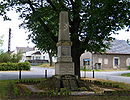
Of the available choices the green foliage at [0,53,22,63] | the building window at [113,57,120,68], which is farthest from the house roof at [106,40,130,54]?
the green foliage at [0,53,22,63]

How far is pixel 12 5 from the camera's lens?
1688cm

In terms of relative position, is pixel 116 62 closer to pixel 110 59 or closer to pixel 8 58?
pixel 110 59

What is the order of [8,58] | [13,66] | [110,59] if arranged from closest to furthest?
[13,66]
[8,58]
[110,59]

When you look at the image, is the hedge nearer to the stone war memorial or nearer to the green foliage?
the green foliage

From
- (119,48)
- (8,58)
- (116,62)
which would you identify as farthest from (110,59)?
(8,58)

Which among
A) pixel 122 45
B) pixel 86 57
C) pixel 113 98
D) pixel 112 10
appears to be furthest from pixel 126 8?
pixel 122 45

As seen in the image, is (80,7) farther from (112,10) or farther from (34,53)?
(34,53)

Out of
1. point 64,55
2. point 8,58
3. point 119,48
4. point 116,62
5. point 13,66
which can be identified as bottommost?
point 13,66

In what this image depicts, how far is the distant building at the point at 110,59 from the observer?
38.7 metres

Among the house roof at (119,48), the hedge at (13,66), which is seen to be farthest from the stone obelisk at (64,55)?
the house roof at (119,48)

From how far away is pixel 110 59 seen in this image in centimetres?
3991

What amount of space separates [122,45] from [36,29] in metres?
31.0

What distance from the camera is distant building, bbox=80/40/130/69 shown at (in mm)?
38737

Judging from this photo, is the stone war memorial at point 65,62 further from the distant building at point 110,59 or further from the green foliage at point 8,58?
the green foliage at point 8,58
